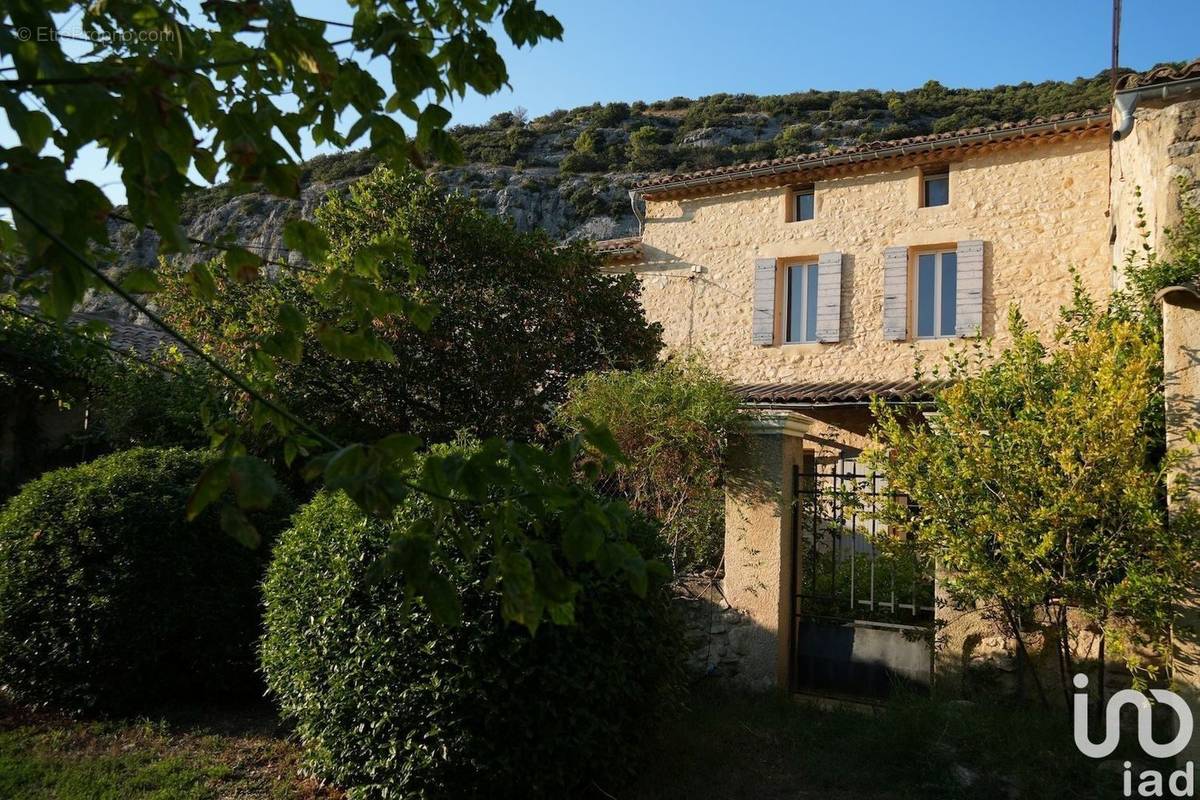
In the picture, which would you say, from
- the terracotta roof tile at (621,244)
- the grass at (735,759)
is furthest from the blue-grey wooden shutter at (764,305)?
the grass at (735,759)

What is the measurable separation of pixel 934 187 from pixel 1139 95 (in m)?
6.51

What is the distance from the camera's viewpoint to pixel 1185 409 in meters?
4.65

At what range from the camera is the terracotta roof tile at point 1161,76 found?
6.93 metres

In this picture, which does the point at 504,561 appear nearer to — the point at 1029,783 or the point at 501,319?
the point at 1029,783

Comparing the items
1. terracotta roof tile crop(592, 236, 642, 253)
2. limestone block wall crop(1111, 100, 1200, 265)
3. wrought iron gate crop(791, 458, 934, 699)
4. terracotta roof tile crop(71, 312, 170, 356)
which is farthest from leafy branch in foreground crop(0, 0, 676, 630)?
terracotta roof tile crop(592, 236, 642, 253)

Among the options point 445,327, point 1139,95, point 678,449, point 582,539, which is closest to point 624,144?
point 445,327

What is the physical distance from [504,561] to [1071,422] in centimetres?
403

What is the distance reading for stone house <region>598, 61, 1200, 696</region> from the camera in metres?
7.62

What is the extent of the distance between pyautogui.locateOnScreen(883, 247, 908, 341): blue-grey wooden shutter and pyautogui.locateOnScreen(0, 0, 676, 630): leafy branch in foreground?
1161 cm

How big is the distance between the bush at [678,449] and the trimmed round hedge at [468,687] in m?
2.19

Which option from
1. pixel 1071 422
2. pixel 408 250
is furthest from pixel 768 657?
pixel 408 250

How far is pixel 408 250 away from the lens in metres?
2.96

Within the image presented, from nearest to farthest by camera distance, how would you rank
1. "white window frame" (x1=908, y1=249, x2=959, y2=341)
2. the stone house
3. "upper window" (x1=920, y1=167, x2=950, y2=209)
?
the stone house → "white window frame" (x1=908, y1=249, x2=959, y2=341) → "upper window" (x1=920, y1=167, x2=950, y2=209)

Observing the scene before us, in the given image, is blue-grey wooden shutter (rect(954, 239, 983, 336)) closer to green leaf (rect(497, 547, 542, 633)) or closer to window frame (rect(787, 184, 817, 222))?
window frame (rect(787, 184, 817, 222))
